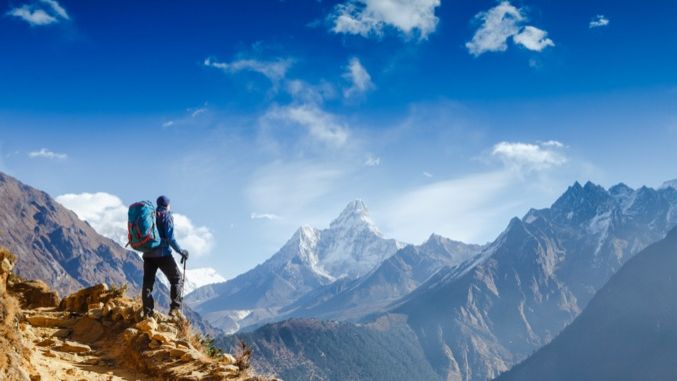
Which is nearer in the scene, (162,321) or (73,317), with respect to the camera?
(162,321)

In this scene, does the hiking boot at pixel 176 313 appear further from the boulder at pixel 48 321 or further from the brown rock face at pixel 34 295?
the brown rock face at pixel 34 295

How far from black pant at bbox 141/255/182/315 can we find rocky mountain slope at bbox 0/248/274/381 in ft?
1.08

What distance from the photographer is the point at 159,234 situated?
45.5ft

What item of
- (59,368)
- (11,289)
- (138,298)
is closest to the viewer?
(59,368)

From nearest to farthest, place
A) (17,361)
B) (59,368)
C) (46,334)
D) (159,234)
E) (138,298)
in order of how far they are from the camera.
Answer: (17,361), (59,368), (46,334), (159,234), (138,298)

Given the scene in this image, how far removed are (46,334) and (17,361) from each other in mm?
6199

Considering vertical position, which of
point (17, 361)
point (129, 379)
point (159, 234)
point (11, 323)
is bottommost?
point (129, 379)

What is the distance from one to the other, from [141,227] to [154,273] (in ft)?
4.31

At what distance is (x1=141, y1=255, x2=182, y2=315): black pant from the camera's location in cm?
1346

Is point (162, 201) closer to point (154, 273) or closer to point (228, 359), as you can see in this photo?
point (154, 273)

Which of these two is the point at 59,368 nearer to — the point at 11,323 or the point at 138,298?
the point at 11,323

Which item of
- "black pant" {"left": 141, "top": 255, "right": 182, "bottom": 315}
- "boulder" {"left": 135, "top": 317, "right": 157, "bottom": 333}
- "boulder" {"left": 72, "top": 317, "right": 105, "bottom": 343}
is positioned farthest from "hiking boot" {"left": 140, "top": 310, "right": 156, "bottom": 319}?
"boulder" {"left": 72, "top": 317, "right": 105, "bottom": 343}

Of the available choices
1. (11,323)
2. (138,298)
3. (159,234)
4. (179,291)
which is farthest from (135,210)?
(11,323)

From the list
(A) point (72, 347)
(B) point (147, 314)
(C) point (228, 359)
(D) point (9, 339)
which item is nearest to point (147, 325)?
(B) point (147, 314)
